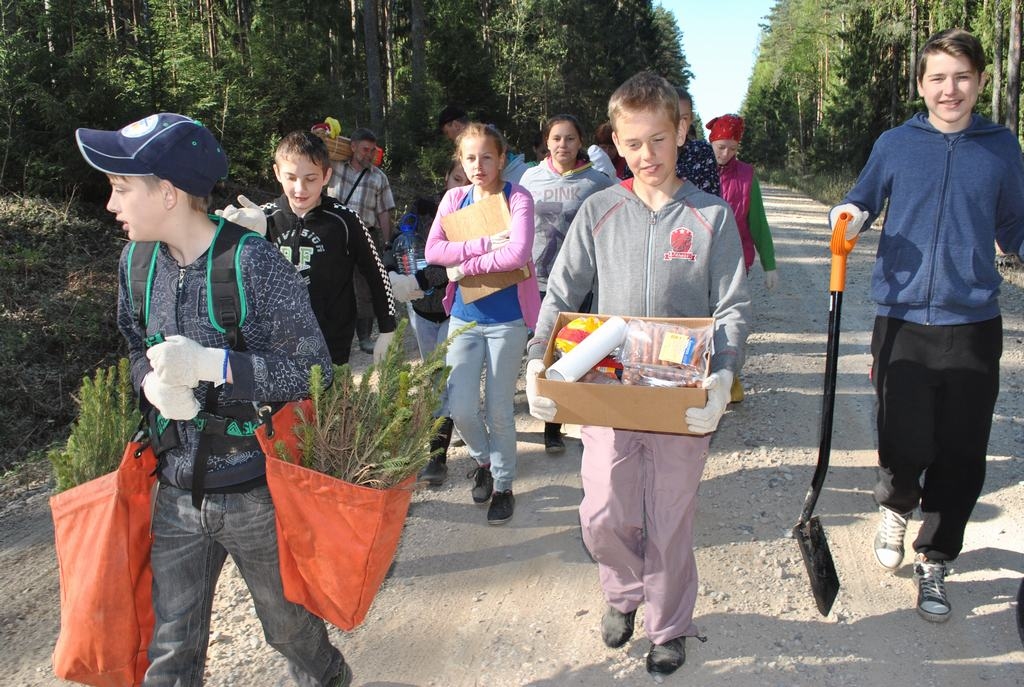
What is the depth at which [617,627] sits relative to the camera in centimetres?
351

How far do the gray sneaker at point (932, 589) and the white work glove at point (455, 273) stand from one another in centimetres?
285

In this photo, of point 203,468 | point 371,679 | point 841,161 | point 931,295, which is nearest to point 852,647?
point 931,295

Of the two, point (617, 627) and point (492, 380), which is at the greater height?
point (492, 380)

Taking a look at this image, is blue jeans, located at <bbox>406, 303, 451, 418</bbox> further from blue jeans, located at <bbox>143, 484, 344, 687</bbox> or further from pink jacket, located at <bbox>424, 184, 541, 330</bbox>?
blue jeans, located at <bbox>143, 484, 344, 687</bbox>

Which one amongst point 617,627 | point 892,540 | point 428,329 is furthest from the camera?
point 428,329

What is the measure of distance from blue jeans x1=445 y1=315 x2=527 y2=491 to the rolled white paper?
6.26 ft

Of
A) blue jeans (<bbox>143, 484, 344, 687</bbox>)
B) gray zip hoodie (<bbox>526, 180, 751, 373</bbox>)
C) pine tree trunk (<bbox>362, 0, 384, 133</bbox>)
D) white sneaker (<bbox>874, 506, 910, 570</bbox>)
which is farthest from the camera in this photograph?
pine tree trunk (<bbox>362, 0, 384, 133</bbox>)

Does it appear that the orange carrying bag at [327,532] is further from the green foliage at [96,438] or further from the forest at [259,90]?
the forest at [259,90]

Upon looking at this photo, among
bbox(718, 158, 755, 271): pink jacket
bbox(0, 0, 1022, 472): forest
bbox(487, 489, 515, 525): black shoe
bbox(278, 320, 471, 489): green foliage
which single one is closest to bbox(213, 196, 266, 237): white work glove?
bbox(278, 320, 471, 489): green foliage

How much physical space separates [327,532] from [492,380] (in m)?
2.38

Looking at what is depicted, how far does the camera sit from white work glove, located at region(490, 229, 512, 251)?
4635mm

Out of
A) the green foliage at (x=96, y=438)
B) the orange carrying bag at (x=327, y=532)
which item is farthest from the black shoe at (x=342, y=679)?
the green foliage at (x=96, y=438)

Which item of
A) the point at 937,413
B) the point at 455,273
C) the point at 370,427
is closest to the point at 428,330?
the point at 455,273

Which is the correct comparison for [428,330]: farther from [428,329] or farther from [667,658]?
[667,658]
